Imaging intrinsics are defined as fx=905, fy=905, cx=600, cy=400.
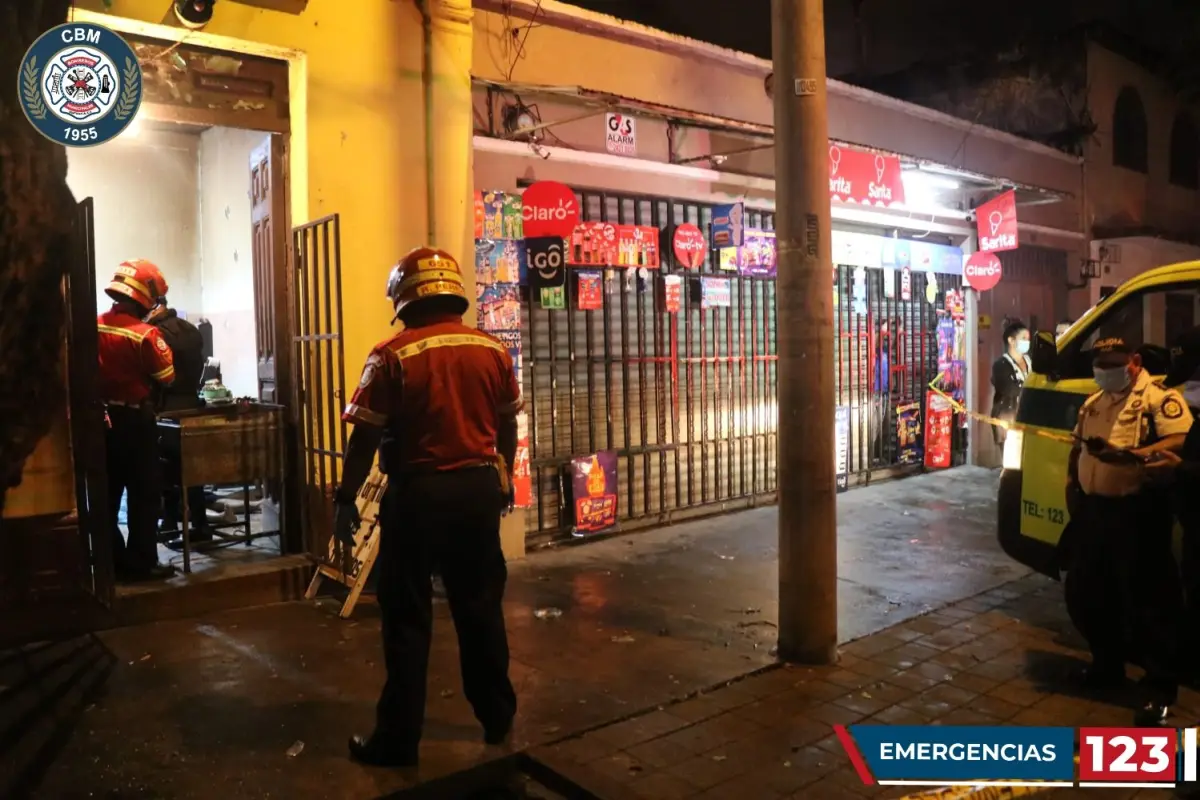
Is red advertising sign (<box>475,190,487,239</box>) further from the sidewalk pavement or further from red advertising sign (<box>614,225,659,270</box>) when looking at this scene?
the sidewalk pavement

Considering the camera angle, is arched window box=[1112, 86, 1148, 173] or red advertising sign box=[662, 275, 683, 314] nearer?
red advertising sign box=[662, 275, 683, 314]

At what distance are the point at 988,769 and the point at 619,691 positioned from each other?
1.79 meters

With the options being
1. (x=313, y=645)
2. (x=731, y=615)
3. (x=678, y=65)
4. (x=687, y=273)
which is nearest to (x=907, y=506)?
(x=687, y=273)

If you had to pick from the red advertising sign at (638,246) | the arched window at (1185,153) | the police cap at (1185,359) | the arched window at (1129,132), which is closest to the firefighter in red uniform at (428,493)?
the police cap at (1185,359)

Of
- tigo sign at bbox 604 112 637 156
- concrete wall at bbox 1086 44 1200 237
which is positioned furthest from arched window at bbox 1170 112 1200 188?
tigo sign at bbox 604 112 637 156

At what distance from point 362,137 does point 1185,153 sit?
19.3 m

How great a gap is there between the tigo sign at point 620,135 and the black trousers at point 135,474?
4548mm

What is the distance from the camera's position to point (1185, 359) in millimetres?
4812

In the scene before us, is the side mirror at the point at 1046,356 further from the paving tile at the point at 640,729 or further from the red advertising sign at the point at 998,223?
the red advertising sign at the point at 998,223

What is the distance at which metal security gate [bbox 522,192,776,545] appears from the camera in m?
8.08

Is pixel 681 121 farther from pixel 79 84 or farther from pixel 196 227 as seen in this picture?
pixel 196 227

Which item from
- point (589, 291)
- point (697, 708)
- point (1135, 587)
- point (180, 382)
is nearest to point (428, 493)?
point (697, 708)

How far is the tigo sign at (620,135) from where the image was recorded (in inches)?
327

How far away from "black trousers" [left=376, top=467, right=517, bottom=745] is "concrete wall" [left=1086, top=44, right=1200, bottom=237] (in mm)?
14663
